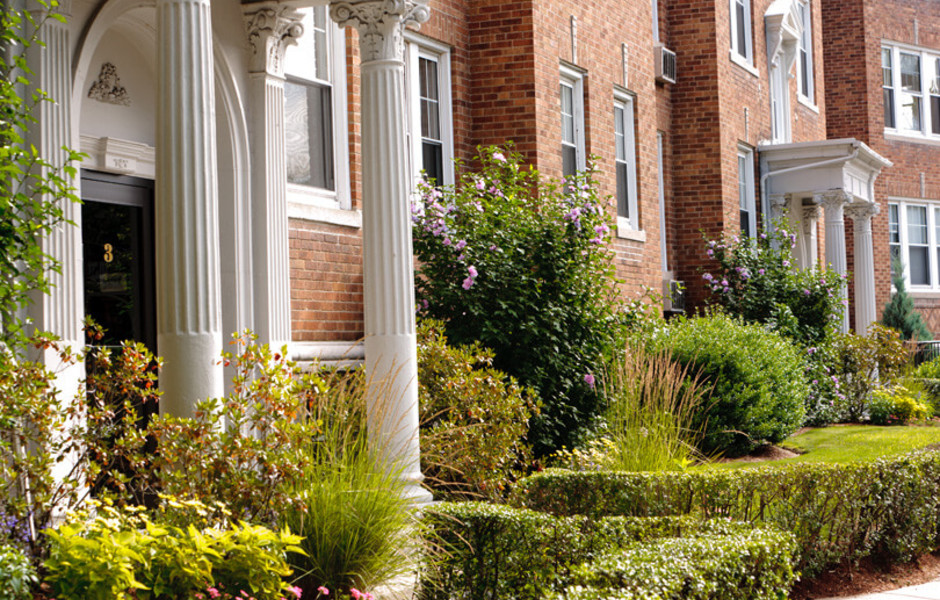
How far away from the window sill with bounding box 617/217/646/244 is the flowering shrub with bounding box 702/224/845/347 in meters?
2.22

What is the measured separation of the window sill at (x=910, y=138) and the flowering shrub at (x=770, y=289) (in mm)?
11746

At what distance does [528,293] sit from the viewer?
37.9 feet

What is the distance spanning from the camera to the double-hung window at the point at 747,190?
71.0ft

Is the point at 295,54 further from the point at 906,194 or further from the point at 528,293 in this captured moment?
the point at 906,194

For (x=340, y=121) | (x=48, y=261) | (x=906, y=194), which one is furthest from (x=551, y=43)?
(x=906, y=194)

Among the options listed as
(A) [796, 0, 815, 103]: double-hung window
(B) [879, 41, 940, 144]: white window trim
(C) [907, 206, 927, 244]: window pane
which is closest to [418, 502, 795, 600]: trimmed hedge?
(A) [796, 0, 815, 103]: double-hung window

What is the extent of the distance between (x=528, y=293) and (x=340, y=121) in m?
2.49

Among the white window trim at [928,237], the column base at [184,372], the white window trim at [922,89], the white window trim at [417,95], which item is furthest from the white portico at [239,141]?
the white window trim at [922,89]

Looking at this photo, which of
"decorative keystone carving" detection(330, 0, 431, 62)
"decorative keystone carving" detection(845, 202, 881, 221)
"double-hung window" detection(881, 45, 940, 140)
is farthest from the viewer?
"double-hung window" detection(881, 45, 940, 140)

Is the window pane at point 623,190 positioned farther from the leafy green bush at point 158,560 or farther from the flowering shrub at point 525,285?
the leafy green bush at point 158,560

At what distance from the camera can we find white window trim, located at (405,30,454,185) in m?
12.6

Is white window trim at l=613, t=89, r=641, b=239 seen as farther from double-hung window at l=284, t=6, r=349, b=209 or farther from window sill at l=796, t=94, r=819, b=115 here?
window sill at l=796, t=94, r=819, b=115

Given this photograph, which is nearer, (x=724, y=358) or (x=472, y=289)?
A: (x=472, y=289)

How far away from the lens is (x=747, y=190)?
854 inches
